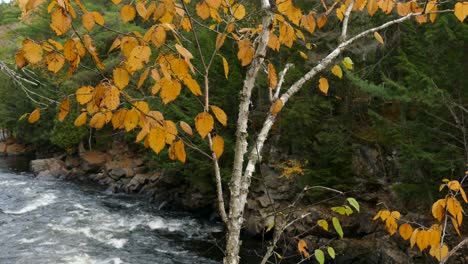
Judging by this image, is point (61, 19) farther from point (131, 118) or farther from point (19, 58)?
point (131, 118)

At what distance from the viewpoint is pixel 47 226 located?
14945 mm

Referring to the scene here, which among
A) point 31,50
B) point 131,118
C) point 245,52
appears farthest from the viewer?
point 245,52

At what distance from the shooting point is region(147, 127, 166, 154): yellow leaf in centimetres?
176

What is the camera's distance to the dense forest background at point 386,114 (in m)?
9.06

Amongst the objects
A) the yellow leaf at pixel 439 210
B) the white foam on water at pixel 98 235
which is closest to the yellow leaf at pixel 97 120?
the yellow leaf at pixel 439 210

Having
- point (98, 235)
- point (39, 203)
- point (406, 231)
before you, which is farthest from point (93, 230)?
point (406, 231)

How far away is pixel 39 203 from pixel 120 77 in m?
18.5

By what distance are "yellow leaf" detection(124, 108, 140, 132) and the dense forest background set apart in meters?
2.13

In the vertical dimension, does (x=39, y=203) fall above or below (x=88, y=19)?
below

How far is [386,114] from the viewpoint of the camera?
14.2 meters

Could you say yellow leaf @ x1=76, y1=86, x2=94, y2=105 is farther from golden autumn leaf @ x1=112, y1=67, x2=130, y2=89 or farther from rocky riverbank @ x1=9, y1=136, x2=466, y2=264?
rocky riverbank @ x1=9, y1=136, x2=466, y2=264

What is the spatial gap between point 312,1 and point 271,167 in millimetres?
6233

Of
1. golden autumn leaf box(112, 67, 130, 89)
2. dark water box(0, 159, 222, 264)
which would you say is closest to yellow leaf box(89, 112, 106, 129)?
golden autumn leaf box(112, 67, 130, 89)

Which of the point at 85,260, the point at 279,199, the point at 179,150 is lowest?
the point at 85,260
